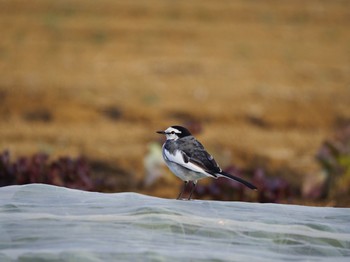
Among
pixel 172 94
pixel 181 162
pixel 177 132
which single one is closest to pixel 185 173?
→ pixel 181 162

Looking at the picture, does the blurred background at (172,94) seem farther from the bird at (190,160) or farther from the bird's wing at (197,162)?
the bird's wing at (197,162)

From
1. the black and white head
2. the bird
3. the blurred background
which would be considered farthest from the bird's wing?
the blurred background

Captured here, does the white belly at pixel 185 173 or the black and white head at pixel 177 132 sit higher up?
the black and white head at pixel 177 132

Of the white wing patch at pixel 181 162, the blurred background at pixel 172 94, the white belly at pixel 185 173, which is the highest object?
the blurred background at pixel 172 94

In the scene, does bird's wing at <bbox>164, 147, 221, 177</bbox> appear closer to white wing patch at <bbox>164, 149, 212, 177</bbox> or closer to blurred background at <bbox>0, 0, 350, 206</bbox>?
white wing patch at <bbox>164, 149, 212, 177</bbox>

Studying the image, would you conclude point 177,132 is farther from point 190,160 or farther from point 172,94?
point 172,94

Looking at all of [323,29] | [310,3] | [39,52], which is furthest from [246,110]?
[310,3]

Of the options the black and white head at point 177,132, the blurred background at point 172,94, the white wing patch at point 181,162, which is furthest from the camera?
the blurred background at point 172,94

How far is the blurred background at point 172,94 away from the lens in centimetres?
736

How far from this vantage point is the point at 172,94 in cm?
1432

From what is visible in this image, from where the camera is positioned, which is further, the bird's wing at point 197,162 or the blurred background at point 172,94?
the blurred background at point 172,94

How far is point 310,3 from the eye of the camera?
85.9 feet

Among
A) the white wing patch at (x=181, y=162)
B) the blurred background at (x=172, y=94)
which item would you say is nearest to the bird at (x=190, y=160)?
the white wing patch at (x=181, y=162)

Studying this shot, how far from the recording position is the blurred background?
736cm
